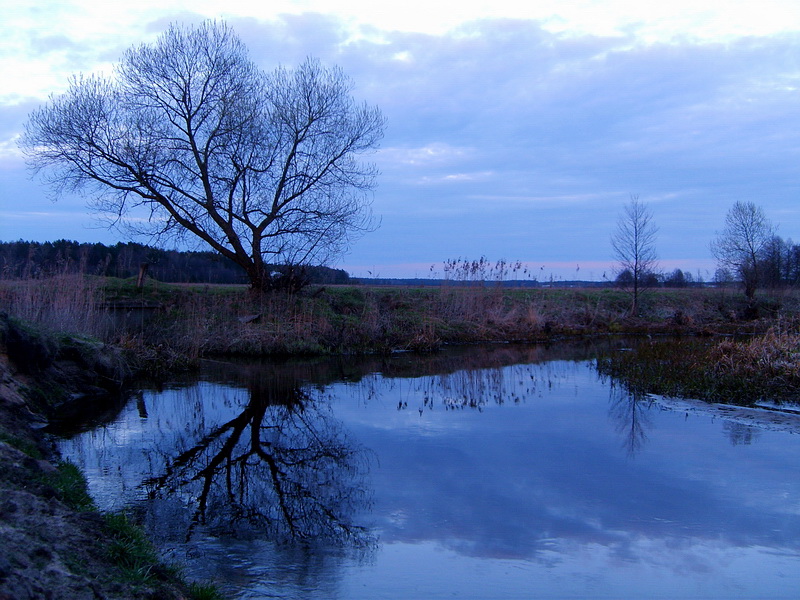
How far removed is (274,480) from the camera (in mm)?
7484

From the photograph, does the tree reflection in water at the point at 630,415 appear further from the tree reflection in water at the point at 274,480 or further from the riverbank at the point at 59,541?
the riverbank at the point at 59,541

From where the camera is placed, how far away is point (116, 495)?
22.0 ft

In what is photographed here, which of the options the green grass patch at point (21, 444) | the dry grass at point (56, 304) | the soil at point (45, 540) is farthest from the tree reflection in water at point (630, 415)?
the dry grass at point (56, 304)

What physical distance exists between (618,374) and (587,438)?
21.2 ft

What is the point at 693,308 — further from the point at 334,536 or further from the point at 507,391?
the point at 334,536

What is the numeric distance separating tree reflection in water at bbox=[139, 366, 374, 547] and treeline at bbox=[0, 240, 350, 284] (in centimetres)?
989


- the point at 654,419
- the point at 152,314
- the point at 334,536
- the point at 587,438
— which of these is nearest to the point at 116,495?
the point at 334,536

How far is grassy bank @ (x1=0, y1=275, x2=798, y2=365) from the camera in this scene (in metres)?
15.6

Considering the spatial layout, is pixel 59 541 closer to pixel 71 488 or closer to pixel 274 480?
pixel 71 488

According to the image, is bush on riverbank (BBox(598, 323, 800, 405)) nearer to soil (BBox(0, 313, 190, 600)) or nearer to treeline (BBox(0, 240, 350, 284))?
soil (BBox(0, 313, 190, 600))

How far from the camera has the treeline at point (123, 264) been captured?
1736cm

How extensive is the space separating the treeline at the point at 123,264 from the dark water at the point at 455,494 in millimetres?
7583

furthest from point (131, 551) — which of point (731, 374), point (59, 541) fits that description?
point (731, 374)

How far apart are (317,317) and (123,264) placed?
10593 millimetres
